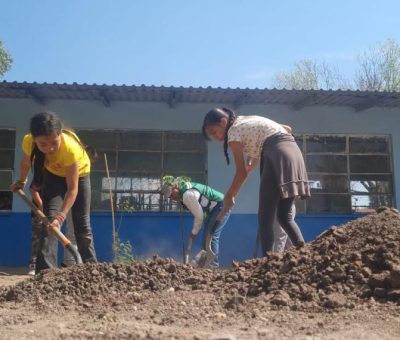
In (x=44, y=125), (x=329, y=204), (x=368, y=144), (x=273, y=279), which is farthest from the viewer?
(x=368, y=144)

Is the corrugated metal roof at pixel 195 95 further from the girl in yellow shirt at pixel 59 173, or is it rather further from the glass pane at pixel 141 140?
the girl in yellow shirt at pixel 59 173

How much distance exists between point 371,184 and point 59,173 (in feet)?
20.5

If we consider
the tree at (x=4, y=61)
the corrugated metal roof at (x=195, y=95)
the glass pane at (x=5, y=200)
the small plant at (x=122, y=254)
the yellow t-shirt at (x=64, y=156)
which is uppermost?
the tree at (x=4, y=61)

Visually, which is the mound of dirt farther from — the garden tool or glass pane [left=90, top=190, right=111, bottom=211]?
glass pane [left=90, top=190, right=111, bottom=211]

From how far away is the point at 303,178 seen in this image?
383 centimetres

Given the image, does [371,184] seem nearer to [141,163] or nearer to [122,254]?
[141,163]

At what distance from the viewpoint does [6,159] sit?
838 centimetres

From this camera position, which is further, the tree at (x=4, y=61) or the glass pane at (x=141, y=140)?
the tree at (x=4, y=61)

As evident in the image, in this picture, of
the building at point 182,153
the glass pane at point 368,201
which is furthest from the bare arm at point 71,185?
the glass pane at point 368,201

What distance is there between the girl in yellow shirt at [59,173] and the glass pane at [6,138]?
4.60 meters

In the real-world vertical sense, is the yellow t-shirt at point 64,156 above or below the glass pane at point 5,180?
above

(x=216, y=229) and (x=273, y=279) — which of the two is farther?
(x=216, y=229)

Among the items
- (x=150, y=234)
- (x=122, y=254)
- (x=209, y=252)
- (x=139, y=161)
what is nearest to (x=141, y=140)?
(x=139, y=161)

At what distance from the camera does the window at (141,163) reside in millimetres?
8359
